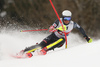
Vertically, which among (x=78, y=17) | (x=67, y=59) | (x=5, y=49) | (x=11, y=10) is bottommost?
(x=78, y=17)

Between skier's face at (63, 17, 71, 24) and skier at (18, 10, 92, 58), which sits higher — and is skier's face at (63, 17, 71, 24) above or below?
above

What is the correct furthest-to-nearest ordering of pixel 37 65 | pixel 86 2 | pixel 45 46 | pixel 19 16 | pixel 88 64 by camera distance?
pixel 19 16 < pixel 86 2 < pixel 45 46 < pixel 37 65 < pixel 88 64

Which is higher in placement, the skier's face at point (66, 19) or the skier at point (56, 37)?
the skier's face at point (66, 19)

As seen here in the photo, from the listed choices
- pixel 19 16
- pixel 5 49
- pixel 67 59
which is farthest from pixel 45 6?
pixel 67 59

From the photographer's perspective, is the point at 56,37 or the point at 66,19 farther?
the point at 56,37

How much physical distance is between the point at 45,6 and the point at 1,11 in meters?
2.94

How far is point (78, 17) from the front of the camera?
863 cm

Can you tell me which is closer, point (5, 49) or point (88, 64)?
point (88, 64)

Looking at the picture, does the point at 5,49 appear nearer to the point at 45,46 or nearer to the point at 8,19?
the point at 45,46

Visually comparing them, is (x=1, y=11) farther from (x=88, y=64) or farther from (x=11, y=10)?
(x=88, y=64)

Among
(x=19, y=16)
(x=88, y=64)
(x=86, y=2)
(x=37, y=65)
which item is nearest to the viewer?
(x=88, y=64)

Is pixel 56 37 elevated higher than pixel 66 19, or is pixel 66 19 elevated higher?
pixel 66 19

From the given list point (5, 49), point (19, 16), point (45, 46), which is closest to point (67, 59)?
point (45, 46)

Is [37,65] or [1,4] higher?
[37,65]
